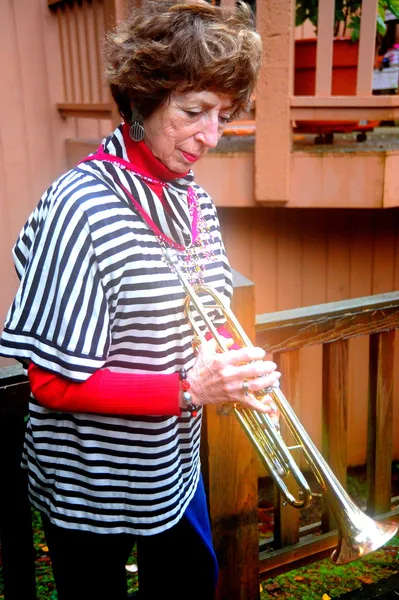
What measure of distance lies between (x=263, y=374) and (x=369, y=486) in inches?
56.9

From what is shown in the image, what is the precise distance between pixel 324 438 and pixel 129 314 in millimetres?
1239

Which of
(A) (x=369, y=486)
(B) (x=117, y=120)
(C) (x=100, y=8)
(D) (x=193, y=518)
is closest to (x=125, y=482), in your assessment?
(D) (x=193, y=518)

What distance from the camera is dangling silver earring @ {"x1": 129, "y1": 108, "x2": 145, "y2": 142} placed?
146 cm

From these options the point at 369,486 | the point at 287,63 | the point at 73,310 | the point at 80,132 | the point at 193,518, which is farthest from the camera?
the point at 80,132

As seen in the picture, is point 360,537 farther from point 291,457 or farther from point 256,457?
point 256,457

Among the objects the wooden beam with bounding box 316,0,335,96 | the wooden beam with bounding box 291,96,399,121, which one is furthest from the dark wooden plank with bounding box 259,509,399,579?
the wooden beam with bounding box 316,0,335,96

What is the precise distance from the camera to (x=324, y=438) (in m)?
2.30

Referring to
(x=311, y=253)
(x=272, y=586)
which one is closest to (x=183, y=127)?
(x=272, y=586)

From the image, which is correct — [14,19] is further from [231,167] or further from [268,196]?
[268,196]

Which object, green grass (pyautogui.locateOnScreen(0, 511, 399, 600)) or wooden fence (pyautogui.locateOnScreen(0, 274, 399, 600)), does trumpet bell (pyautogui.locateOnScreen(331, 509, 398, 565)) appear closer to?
wooden fence (pyautogui.locateOnScreen(0, 274, 399, 600))

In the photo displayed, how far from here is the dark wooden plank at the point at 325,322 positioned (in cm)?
202

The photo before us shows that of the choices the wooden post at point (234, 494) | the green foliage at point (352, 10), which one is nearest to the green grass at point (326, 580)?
the wooden post at point (234, 494)

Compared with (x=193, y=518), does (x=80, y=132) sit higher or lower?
higher

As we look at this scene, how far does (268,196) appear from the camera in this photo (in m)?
3.62
